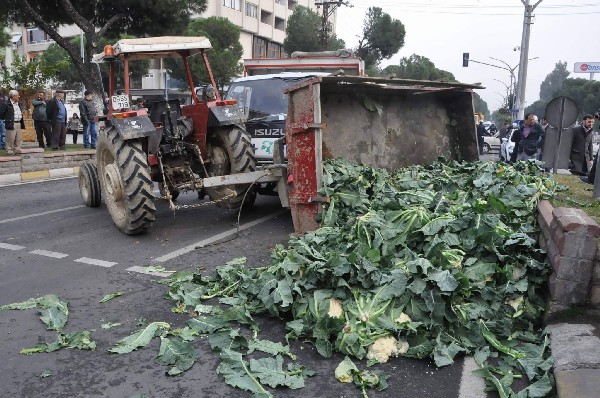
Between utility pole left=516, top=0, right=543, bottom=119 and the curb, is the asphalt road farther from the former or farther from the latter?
utility pole left=516, top=0, right=543, bottom=119

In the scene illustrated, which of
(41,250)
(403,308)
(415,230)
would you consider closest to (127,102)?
(41,250)

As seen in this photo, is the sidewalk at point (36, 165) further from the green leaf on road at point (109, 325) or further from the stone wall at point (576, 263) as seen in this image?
the stone wall at point (576, 263)

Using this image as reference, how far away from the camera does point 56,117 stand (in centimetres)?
1582

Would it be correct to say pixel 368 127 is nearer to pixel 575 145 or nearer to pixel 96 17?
pixel 575 145

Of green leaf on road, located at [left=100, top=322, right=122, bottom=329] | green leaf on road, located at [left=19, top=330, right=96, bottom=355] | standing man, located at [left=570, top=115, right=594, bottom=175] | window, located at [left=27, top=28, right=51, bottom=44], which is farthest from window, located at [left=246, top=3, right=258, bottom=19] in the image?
green leaf on road, located at [left=19, top=330, right=96, bottom=355]

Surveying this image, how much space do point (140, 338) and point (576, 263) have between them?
3.13 meters

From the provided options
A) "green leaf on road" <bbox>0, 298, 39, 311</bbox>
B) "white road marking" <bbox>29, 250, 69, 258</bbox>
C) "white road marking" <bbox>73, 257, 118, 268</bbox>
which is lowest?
→ "white road marking" <bbox>29, 250, 69, 258</bbox>

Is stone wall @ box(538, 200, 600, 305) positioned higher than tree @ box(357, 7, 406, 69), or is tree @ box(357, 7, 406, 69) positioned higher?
tree @ box(357, 7, 406, 69)

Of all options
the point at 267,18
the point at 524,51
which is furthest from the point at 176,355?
the point at 267,18

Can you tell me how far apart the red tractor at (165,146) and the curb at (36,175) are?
16.9 ft

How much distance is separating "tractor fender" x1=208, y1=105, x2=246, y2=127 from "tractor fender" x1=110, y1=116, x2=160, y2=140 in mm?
933

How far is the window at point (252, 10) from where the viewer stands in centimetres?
5312

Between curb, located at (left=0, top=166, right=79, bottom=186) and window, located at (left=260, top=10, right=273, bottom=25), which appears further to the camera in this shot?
window, located at (left=260, top=10, right=273, bottom=25)

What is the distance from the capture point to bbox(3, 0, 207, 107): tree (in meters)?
17.3
